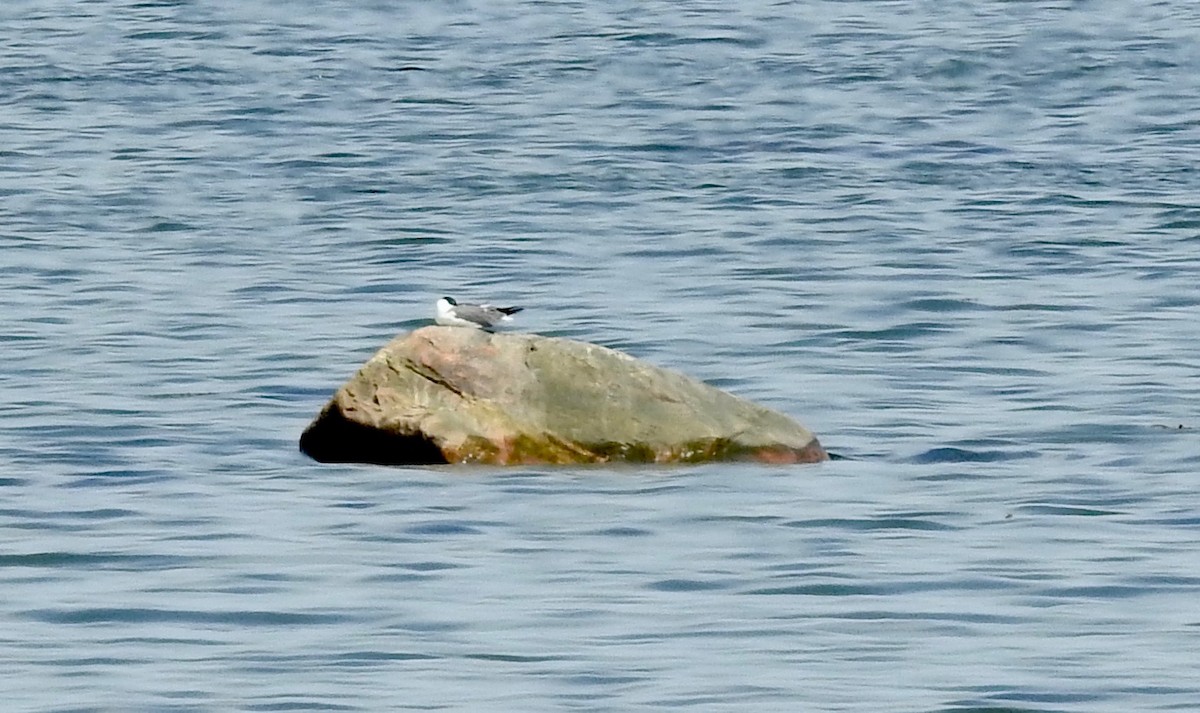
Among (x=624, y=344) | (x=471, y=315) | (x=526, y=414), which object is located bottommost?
(x=624, y=344)

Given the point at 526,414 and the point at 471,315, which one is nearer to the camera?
the point at 526,414

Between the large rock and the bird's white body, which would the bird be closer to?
the bird's white body

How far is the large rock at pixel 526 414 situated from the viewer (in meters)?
11.3

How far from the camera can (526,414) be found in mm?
11320

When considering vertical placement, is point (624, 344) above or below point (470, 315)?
below

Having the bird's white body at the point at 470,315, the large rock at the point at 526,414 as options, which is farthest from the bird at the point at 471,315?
the large rock at the point at 526,414

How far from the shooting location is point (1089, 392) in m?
12.9

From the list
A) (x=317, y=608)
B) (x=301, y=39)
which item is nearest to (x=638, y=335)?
(x=317, y=608)

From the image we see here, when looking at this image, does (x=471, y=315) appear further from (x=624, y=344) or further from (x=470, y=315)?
(x=624, y=344)

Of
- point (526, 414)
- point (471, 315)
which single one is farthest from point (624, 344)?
point (526, 414)

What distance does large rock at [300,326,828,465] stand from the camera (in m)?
A: 11.3

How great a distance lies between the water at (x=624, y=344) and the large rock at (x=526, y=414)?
182mm

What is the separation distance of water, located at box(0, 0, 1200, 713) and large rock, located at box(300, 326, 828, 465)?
7.2 inches

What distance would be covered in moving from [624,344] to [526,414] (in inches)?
115
